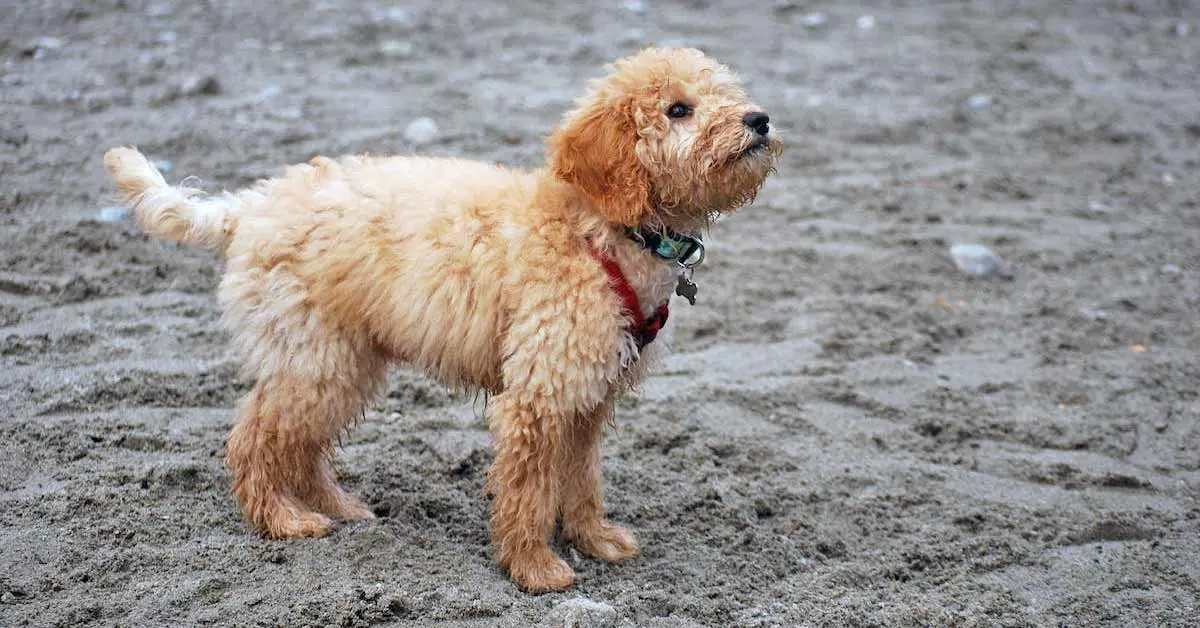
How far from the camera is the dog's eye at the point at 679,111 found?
12.9 feet

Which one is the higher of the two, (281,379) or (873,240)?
(281,379)

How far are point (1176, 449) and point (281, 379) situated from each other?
3977 millimetres

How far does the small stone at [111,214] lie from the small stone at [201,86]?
6.98 feet

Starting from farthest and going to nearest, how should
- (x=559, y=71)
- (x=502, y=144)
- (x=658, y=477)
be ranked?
(x=559, y=71) < (x=502, y=144) < (x=658, y=477)

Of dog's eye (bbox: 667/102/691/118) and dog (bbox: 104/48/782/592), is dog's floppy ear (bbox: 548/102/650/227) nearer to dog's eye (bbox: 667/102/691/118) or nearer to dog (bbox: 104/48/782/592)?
dog (bbox: 104/48/782/592)

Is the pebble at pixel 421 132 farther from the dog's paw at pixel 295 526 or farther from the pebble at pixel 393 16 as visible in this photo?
the dog's paw at pixel 295 526

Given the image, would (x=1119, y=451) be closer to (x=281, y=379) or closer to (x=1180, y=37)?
(x=281, y=379)

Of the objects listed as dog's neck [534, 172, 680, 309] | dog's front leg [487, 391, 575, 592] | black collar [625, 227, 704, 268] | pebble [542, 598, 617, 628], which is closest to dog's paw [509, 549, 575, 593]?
dog's front leg [487, 391, 575, 592]

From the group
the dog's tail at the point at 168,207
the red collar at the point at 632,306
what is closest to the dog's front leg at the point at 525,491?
the red collar at the point at 632,306

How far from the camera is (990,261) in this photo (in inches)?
280

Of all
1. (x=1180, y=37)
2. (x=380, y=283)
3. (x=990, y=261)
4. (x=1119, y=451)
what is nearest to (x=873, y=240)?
(x=990, y=261)

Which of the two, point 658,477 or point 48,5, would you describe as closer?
point 658,477

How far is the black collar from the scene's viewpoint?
4.02 meters

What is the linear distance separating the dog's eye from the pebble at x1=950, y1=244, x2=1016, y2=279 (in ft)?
12.2
